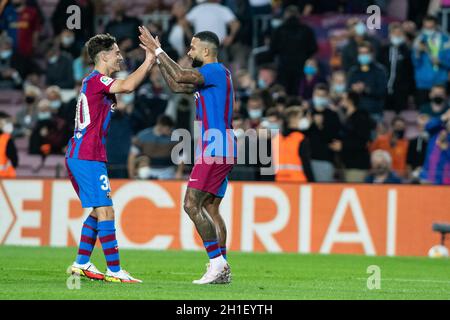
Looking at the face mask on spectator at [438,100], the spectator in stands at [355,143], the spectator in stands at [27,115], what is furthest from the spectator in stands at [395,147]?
the spectator in stands at [27,115]

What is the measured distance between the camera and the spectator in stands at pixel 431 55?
22.2 metres

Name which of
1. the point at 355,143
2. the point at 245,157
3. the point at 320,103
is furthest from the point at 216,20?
the point at 245,157

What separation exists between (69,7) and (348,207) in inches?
324

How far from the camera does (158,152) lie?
67.3ft

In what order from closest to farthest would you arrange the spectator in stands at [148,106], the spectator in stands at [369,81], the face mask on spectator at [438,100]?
the face mask on spectator at [438,100], the spectator in stands at [369,81], the spectator in stands at [148,106]

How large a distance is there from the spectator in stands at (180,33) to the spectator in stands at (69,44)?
1.92m

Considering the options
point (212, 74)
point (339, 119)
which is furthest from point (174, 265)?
point (339, 119)

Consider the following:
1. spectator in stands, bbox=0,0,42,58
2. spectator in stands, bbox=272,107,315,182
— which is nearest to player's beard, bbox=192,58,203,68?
spectator in stands, bbox=272,107,315,182

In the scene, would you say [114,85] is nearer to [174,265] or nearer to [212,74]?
[212,74]

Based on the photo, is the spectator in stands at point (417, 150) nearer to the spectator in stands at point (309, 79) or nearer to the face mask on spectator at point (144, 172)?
the spectator in stands at point (309, 79)

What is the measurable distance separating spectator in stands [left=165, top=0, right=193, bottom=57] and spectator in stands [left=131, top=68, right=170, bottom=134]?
2.77 feet

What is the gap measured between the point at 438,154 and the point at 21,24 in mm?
9503

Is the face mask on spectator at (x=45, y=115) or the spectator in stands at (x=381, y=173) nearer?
the spectator in stands at (x=381, y=173)

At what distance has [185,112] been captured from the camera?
71.1ft
